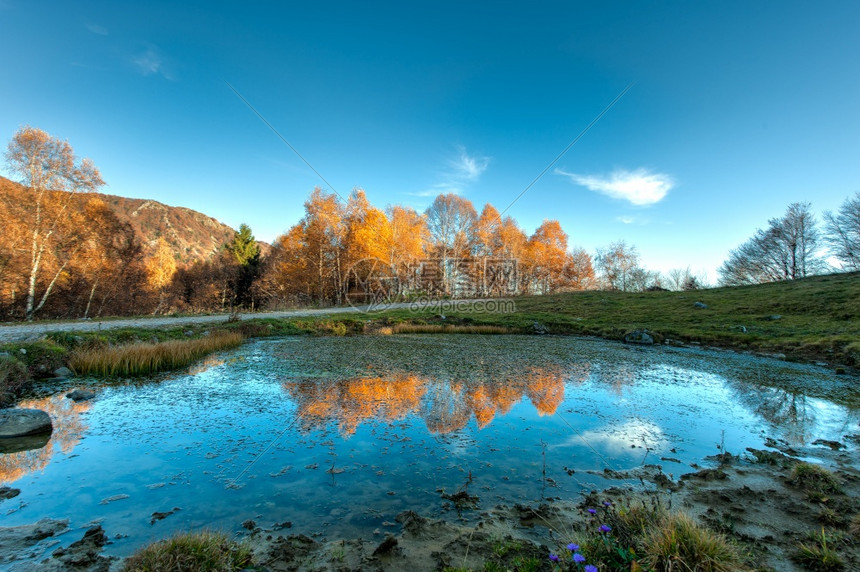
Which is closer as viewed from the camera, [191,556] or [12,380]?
[191,556]

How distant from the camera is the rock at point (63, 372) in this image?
29.1 feet

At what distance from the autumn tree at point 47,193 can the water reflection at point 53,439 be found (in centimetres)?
2039

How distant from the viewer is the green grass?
7.94 feet

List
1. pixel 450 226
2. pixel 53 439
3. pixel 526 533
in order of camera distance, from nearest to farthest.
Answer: pixel 526 533
pixel 53 439
pixel 450 226

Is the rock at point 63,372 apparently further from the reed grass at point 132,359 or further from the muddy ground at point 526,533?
the muddy ground at point 526,533

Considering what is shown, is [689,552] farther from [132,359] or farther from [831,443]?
[132,359]

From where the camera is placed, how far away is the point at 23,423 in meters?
5.32

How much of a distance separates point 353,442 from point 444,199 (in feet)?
131

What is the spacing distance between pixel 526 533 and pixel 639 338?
1935 cm

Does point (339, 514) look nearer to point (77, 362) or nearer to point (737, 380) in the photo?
point (77, 362)

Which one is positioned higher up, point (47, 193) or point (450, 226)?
point (450, 226)

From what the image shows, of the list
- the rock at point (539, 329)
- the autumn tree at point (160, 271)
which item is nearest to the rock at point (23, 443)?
the rock at point (539, 329)

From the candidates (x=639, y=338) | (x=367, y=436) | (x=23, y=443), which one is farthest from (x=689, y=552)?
(x=639, y=338)

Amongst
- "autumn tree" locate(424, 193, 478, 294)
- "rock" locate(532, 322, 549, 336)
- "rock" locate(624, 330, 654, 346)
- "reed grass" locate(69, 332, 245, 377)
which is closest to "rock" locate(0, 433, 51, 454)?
"reed grass" locate(69, 332, 245, 377)
